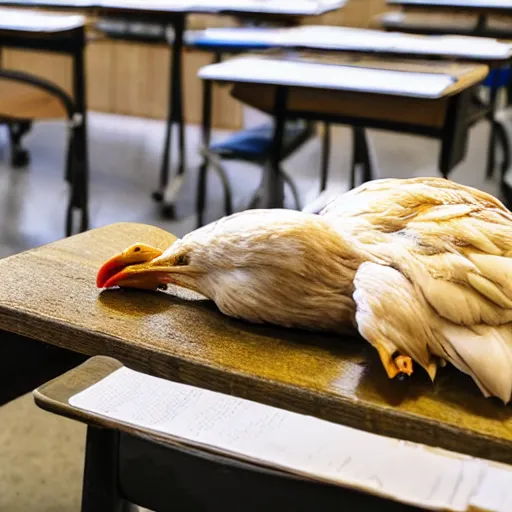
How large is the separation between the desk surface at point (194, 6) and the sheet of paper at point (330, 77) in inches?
45.5

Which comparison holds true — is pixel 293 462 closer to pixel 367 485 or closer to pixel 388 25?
pixel 367 485

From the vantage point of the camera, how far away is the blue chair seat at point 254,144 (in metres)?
2.77

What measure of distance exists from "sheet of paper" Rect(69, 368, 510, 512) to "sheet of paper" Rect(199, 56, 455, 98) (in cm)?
132

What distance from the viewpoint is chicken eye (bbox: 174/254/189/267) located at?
2.54 feet

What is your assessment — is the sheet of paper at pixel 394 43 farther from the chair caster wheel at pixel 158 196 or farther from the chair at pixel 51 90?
the chair caster wheel at pixel 158 196

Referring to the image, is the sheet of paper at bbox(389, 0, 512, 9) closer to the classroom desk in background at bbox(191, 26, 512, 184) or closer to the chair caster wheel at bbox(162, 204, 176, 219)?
the classroom desk in background at bbox(191, 26, 512, 184)

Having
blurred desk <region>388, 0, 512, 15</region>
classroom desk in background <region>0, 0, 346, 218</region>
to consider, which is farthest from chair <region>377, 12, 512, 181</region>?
classroom desk in background <region>0, 0, 346, 218</region>

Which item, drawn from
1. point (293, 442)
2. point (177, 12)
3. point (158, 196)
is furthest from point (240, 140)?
point (293, 442)

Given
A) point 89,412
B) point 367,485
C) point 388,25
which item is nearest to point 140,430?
point 89,412

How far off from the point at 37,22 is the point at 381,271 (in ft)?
7.73

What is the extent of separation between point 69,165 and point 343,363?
95.3 inches

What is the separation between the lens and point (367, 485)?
52 cm

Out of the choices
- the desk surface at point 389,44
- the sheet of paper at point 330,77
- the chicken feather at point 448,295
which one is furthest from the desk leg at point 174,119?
the chicken feather at point 448,295

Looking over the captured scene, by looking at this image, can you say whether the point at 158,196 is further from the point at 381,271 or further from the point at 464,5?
the point at 381,271
